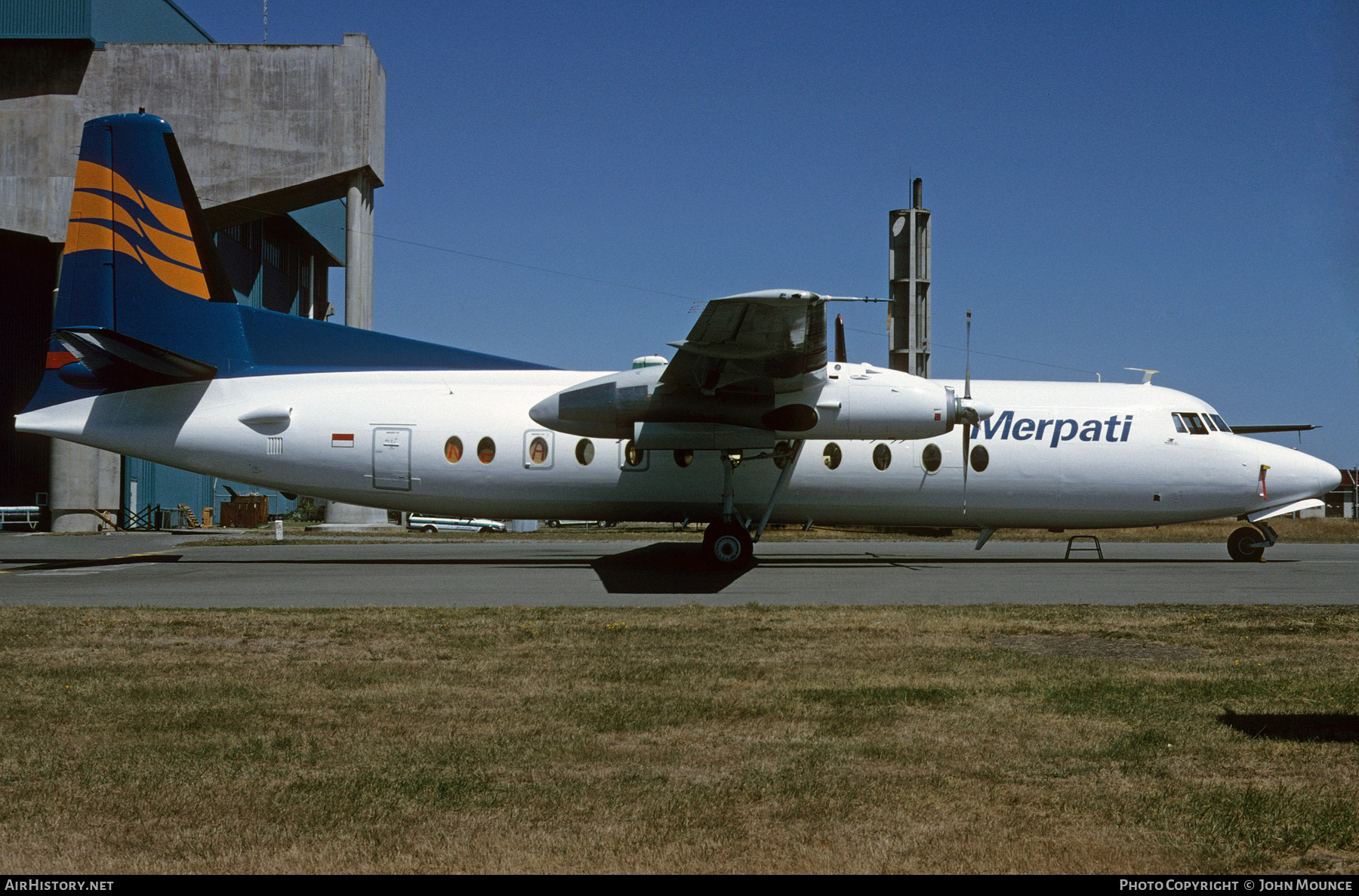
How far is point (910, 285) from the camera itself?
42.9 metres

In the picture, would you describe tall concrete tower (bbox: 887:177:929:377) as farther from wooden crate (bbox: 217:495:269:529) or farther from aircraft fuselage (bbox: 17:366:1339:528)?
wooden crate (bbox: 217:495:269:529)

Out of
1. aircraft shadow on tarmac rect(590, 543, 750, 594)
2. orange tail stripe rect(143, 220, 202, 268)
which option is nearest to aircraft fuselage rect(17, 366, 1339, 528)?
aircraft shadow on tarmac rect(590, 543, 750, 594)

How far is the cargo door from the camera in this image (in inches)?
733

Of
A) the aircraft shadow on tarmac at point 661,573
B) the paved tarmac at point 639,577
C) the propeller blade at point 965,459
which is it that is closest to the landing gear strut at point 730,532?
the aircraft shadow on tarmac at point 661,573

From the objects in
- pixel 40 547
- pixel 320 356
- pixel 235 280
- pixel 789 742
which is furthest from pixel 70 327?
pixel 235 280

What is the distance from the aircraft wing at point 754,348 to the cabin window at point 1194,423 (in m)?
7.95

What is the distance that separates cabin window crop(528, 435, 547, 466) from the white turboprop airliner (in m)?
0.03

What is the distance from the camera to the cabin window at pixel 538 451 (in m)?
18.9

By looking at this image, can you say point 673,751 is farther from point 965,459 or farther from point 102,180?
point 102,180

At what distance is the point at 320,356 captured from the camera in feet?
63.9

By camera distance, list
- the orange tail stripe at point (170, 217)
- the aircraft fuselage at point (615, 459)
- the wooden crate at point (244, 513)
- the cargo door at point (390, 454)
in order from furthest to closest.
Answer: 1. the wooden crate at point (244, 513)
2. the cargo door at point (390, 454)
3. the aircraft fuselage at point (615, 459)
4. the orange tail stripe at point (170, 217)

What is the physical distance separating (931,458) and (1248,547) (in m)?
7.63

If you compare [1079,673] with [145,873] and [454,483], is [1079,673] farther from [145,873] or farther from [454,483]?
[454,483]

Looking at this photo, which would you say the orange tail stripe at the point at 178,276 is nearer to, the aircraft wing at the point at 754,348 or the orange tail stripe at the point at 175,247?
the orange tail stripe at the point at 175,247
